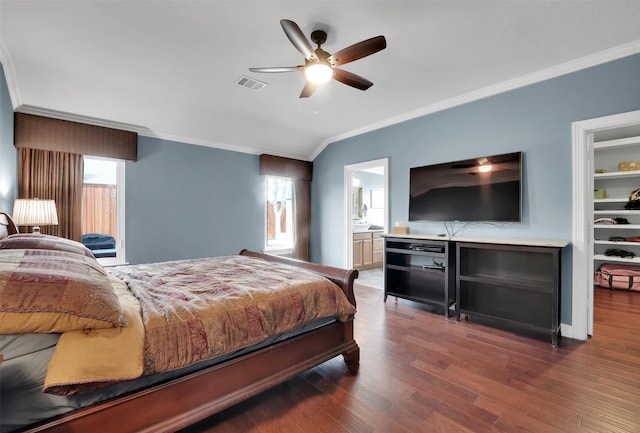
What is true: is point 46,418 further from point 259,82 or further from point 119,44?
point 259,82

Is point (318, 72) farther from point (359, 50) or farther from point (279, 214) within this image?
point (279, 214)

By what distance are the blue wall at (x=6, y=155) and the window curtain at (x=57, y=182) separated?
0.26 feet

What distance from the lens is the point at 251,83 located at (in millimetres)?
3236

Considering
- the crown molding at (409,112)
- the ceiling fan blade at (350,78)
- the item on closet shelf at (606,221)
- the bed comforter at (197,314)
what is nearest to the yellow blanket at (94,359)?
the bed comforter at (197,314)

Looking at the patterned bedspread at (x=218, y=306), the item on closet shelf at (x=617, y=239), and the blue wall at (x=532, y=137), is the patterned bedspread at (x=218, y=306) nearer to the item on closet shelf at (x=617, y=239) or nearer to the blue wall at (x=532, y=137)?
the blue wall at (x=532, y=137)

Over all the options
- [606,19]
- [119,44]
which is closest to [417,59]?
[606,19]

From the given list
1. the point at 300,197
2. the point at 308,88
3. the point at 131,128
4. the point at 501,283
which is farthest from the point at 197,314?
the point at 300,197

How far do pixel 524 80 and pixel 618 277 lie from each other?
12.6 ft

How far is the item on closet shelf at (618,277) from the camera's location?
4.33 m

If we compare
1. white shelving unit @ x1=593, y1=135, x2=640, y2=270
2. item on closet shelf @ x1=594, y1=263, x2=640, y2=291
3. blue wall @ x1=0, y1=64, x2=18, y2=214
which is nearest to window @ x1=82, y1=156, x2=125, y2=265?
blue wall @ x1=0, y1=64, x2=18, y2=214

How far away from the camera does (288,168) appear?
5.43m

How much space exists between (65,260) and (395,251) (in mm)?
3388

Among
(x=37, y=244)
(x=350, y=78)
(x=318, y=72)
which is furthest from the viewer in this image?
(x=350, y=78)

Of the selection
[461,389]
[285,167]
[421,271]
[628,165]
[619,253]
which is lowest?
[461,389]
